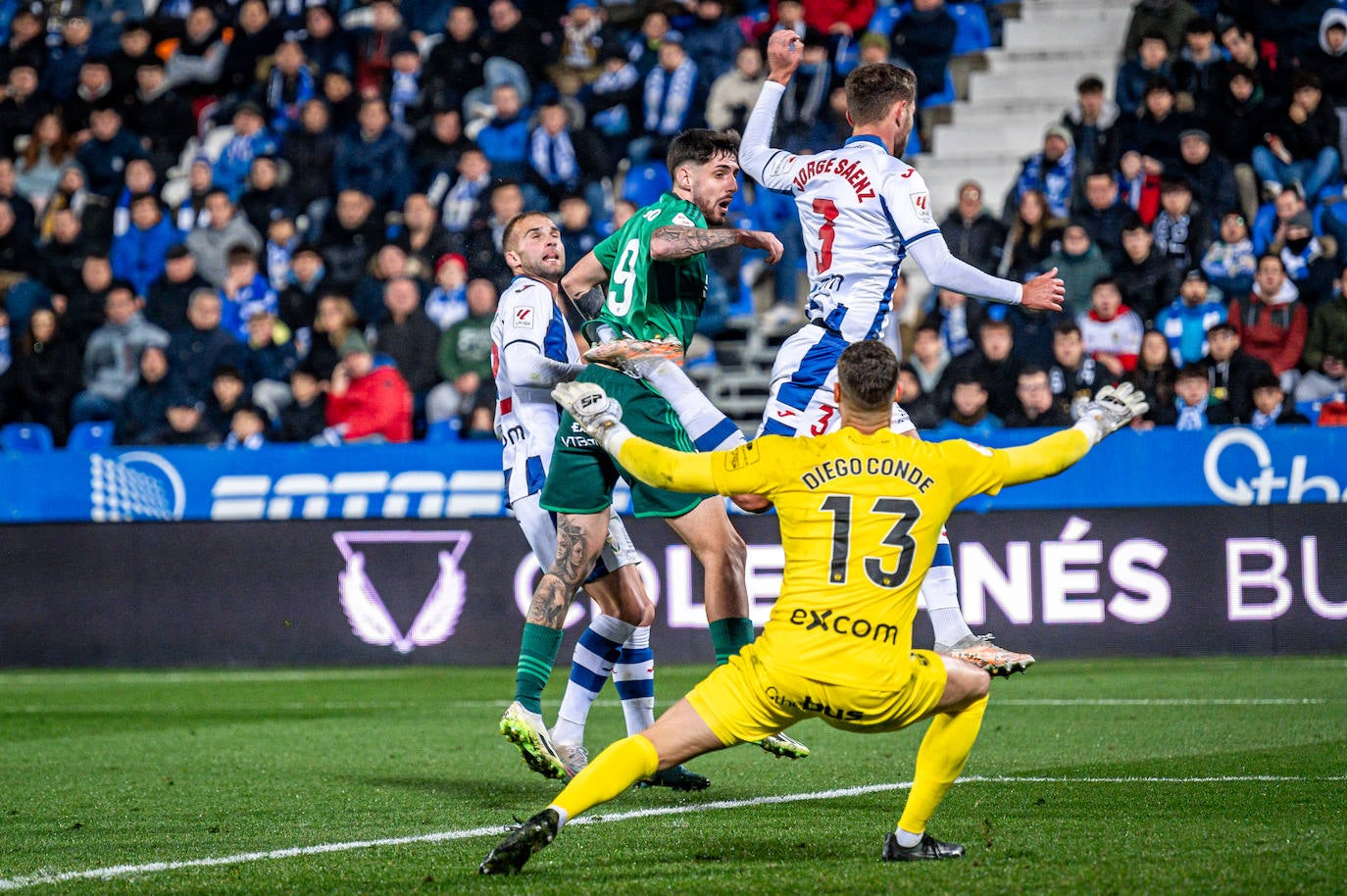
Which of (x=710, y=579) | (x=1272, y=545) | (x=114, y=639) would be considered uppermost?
(x=710, y=579)

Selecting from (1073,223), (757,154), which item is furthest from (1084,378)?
(757,154)

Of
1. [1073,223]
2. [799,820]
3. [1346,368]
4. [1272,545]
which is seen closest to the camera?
[799,820]

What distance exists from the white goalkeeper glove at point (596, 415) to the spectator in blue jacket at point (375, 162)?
13.5m

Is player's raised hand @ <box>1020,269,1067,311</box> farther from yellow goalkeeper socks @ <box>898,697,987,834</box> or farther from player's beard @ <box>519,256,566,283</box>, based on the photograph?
player's beard @ <box>519,256,566,283</box>

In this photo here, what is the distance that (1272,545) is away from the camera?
12.5 m

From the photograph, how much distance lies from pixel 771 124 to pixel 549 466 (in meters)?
1.79

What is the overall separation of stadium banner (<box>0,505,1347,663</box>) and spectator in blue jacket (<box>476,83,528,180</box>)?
5613 millimetres

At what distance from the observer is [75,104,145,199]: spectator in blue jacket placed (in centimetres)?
1948

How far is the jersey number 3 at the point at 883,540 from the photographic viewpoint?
4.91 meters

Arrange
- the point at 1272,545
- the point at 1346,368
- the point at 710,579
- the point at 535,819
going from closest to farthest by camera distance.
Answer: the point at 535,819
the point at 710,579
the point at 1272,545
the point at 1346,368

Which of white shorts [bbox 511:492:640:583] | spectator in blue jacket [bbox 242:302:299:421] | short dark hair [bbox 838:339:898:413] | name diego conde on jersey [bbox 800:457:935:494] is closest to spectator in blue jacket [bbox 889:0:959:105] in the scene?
spectator in blue jacket [bbox 242:302:299:421]

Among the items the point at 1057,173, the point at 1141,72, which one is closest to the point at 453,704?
the point at 1057,173

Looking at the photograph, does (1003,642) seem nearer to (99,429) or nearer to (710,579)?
(710,579)

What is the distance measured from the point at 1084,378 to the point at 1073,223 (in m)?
1.80
